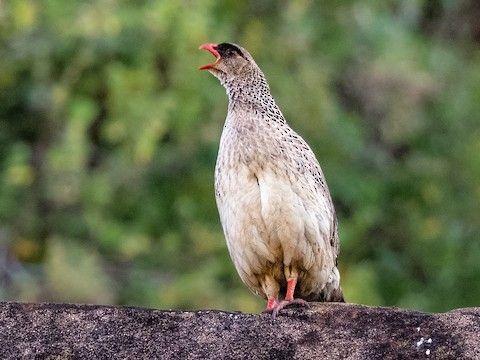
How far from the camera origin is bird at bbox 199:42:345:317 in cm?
636

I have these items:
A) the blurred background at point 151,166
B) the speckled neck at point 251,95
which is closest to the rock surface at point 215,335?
the speckled neck at point 251,95

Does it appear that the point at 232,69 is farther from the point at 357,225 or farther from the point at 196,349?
the point at 357,225

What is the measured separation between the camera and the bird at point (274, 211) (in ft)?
20.9

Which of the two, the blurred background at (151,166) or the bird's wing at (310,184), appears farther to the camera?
the blurred background at (151,166)

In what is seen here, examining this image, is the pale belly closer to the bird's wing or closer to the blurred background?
the bird's wing

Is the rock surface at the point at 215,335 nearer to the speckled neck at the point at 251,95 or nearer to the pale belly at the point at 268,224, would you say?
the pale belly at the point at 268,224

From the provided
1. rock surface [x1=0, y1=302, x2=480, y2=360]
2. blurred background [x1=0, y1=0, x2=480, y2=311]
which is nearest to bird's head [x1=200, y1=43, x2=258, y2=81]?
rock surface [x1=0, y1=302, x2=480, y2=360]

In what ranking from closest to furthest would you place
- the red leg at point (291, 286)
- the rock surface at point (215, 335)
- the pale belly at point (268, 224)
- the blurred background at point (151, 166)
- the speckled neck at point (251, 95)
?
the rock surface at point (215, 335)
the pale belly at point (268, 224)
the red leg at point (291, 286)
the speckled neck at point (251, 95)
the blurred background at point (151, 166)

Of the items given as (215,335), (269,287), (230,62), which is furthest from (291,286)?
(215,335)

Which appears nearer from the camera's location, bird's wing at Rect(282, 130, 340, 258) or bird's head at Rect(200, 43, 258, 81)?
bird's wing at Rect(282, 130, 340, 258)

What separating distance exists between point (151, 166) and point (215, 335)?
29.5ft

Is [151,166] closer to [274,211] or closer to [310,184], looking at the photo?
[310,184]

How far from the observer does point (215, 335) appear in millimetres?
4758

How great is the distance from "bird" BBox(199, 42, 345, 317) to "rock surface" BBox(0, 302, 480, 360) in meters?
1.40
